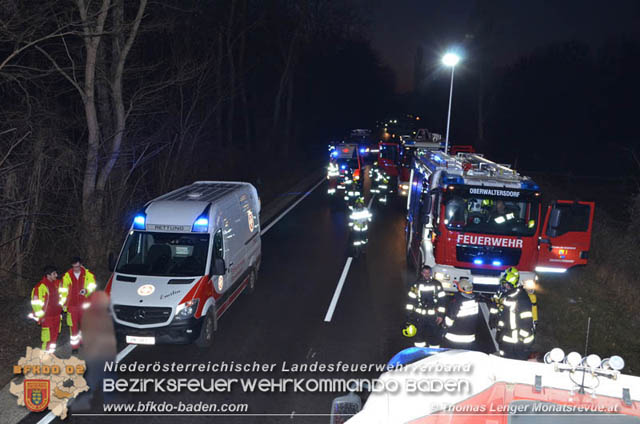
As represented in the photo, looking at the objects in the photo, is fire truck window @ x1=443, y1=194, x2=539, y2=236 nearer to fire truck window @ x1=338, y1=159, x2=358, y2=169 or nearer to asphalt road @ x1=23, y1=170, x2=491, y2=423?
asphalt road @ x1=23, y1=170, x2=491, y2=423

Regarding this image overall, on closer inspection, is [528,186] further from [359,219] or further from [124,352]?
[124,352]

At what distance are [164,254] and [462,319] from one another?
548 centimetres

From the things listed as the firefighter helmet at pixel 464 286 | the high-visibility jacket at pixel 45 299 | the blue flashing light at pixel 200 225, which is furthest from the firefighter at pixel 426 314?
the high-visibility jacket at pixel 45 299

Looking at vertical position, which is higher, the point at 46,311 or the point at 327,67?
the point at 327,67

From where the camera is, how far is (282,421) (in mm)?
7117

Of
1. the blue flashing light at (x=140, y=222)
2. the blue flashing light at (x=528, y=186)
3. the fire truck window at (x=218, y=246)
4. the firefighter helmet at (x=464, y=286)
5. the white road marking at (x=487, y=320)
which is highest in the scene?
the blue flashing light at (x=528, y=186)

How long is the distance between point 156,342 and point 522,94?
55.4 meters

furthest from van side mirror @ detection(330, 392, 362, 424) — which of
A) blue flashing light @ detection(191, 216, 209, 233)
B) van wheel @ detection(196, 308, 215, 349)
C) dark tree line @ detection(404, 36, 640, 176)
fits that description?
dark tree line @ detection(404, 36, 640, 176)

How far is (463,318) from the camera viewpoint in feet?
24.8

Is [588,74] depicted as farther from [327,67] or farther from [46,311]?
[46,311]

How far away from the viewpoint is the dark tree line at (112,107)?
11688 mm

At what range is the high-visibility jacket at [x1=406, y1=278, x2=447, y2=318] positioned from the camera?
8336 mm

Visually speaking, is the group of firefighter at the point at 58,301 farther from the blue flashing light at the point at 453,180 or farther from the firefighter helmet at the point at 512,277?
the blue flashing light at the point at 453,180

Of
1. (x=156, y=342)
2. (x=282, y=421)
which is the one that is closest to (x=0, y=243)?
(x=156, y=342)
